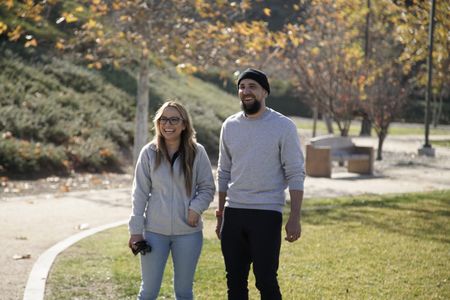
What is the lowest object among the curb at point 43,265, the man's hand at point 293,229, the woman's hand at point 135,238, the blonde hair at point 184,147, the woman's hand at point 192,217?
the curb at point 43,265

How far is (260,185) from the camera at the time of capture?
15.1ft

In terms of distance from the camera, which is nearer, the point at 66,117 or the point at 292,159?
the point at 292,159

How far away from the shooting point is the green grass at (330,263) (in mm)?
6266

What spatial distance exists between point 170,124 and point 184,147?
174 mm

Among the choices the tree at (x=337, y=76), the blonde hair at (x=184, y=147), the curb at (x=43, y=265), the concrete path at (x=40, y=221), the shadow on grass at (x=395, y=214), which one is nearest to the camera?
the blonde hair at (x=184, y=147)

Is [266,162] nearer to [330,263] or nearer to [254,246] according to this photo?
[254,246]

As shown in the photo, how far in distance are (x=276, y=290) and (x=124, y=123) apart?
1482 centimetres

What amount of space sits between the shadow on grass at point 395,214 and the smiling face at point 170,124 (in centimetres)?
505

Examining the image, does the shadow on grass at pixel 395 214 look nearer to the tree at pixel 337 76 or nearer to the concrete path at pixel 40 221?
the concrete path at pixel 40 221

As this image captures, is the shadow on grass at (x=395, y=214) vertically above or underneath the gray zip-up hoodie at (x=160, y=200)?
underneath

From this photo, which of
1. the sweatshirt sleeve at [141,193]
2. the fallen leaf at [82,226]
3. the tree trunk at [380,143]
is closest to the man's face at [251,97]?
the sweatshirt sleeve at [141,193]

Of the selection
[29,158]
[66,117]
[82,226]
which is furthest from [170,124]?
[66,117]

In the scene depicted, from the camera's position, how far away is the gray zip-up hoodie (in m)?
4.51

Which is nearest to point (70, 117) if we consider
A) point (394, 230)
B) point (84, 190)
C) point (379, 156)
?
point (84, 190)
